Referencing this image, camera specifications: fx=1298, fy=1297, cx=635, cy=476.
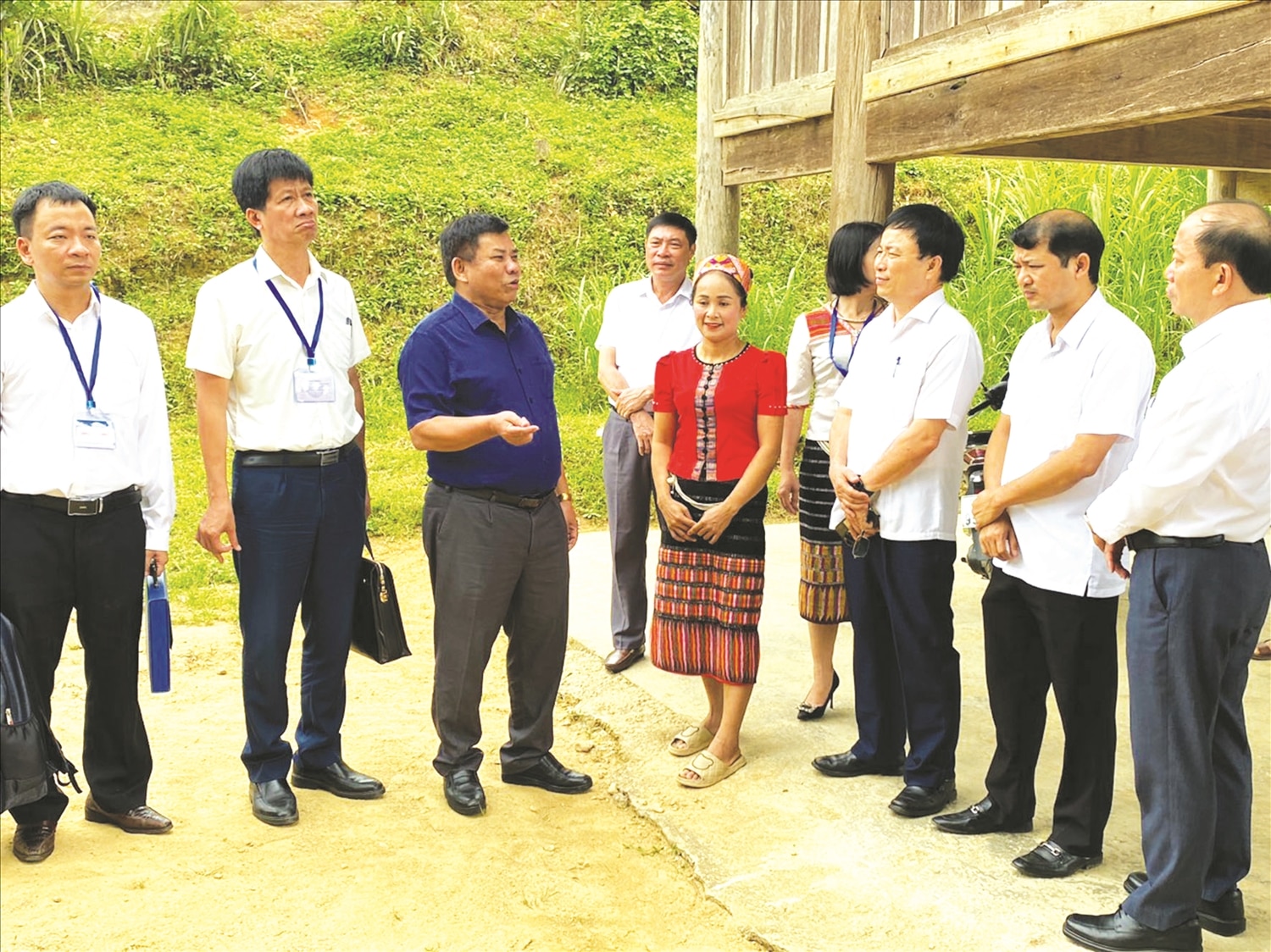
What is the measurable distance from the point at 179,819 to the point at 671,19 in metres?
13.9

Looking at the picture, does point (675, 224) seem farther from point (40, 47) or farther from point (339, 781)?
point (40, 47)

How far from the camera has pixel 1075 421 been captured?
11.5ft

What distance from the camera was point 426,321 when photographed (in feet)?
13.2

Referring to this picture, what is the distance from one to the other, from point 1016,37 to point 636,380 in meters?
1.99

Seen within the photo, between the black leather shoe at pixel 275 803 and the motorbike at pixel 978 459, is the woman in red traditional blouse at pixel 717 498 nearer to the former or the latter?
the motorbike at pixel 978 459

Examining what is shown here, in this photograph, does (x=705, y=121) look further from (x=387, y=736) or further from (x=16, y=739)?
(x=16, y=739)

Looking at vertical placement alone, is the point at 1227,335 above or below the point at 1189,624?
above

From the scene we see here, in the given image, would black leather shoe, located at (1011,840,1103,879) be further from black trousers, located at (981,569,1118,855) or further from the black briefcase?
the black briefcase

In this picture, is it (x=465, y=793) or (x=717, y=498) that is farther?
(x=717, y=498)

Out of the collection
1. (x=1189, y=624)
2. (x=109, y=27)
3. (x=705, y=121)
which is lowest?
(x=1189, y=624)

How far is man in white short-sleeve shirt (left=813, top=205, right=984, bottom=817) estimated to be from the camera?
393 cm

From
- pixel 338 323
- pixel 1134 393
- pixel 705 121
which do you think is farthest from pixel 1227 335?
pixel 705 121

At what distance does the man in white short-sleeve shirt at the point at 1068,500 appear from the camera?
346 cm

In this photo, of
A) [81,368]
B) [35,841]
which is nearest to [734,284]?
[81,368]
